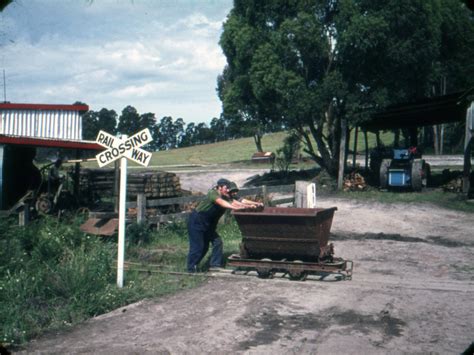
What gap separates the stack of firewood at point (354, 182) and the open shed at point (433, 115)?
8.27 feet

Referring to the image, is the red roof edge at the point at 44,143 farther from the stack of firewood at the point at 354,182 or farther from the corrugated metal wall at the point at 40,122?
the stack of firewood at the point at 354,182

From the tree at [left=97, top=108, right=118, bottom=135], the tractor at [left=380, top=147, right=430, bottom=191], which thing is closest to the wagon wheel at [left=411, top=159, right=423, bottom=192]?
the tractor at [left=380, top=147, right=430, bottom=191]

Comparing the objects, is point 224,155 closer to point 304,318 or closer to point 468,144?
point 468,144

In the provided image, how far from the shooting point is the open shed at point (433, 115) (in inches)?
759

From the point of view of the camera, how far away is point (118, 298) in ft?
23.7

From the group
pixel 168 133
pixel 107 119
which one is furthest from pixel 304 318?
pixel 168 133

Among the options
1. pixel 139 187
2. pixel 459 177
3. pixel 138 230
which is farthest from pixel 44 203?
pixel 459 177

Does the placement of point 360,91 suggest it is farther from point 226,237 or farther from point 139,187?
point 226,237

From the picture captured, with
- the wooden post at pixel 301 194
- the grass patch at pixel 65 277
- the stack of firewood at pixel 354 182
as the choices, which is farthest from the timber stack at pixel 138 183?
the stack of firewood at pixel 354 182

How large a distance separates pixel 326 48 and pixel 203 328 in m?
19.1

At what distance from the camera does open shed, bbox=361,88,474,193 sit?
19.3m

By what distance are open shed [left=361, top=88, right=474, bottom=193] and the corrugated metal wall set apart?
13.9 meters

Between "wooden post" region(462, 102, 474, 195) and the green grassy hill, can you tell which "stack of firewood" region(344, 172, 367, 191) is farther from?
the green grassy hill

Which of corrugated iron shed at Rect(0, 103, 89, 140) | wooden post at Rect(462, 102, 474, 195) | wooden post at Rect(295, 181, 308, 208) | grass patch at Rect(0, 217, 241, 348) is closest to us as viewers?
grass patch at Rect(0, 217, 241, 348)
